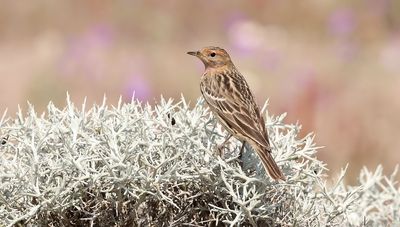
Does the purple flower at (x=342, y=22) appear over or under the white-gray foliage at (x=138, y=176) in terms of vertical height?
over

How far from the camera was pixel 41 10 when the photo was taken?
40.2ft

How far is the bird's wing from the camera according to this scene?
3.88m

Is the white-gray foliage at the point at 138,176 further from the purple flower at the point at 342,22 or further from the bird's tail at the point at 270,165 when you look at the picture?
the purple flower at the point at 342,22

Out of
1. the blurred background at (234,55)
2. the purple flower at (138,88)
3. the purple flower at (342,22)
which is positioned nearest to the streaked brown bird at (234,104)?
the blurred background at (234,55)

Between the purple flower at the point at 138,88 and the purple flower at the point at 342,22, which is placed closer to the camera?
the purple flower at the point at 138,88

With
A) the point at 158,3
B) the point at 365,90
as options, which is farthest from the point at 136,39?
the point at 365,90

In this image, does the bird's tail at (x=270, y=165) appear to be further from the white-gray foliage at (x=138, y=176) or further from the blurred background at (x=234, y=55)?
the blurred background at (x=234, y=55)

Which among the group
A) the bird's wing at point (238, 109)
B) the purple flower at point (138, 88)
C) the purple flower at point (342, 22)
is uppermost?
the purple flower at point (342, 22)

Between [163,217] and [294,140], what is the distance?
63 cm

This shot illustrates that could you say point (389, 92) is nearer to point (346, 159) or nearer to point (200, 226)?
point (346, 159)

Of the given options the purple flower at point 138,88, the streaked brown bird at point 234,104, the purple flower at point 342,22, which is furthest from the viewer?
the purple flower at point 342,22

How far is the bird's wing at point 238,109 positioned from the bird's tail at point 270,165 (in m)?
0.04

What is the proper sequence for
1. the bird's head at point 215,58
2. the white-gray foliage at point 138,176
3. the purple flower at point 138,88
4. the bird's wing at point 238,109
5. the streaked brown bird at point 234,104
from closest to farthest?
the white-gray foliage at point 138,176
the streaked brown bird at point 234,104
the bird's wing at point 238,109
the bird's head at point 215,58
the purple flower at point 138,88

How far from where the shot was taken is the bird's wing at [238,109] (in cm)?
388
